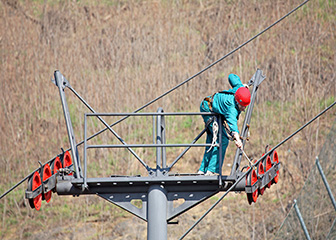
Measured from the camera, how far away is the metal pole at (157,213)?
10727mm

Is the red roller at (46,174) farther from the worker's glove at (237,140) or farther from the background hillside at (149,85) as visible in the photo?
the background hillside at (149,85)

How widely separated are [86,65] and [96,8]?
14.2ft

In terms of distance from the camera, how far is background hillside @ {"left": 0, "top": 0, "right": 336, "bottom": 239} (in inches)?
930

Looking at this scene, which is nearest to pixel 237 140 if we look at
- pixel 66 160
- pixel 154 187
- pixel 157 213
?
pixel 154 187

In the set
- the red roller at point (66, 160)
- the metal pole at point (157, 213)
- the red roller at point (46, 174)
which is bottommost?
the metal pole at point (157, 213)

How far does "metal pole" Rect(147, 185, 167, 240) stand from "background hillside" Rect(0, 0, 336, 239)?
38.0 feet

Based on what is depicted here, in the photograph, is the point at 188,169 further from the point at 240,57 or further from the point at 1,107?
the point at 1,107

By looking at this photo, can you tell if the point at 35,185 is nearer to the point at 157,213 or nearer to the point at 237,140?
the point at 157,213

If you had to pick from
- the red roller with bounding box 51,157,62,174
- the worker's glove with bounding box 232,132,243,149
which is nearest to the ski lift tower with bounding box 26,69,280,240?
the red roller with bounding box 51,157,62,174

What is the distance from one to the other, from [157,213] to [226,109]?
1.94 metres

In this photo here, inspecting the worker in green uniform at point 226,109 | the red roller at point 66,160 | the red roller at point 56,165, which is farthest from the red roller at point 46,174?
the worker in green uniform at point 226,109

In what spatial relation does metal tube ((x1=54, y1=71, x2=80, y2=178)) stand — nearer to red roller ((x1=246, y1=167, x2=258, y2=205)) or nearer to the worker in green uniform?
the worker in green uniform

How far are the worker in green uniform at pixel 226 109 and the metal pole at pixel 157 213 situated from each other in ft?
2.88

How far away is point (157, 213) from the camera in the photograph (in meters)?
10.7
